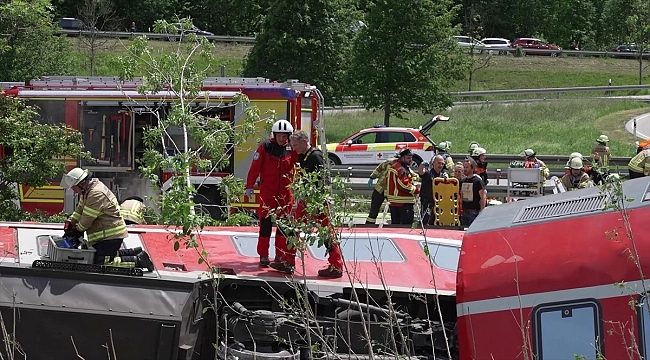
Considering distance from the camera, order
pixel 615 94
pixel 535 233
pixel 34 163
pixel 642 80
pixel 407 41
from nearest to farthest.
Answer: pixel 535 233 → pixel 34 163 → pixel 407 41 → pixel 615 94 → pixel 642 80

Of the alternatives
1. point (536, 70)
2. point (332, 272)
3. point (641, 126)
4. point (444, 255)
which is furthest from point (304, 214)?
point (536, 70)

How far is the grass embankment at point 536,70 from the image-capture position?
48.7m

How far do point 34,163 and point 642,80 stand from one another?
43.0 metres

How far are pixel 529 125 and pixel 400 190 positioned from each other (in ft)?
82.6

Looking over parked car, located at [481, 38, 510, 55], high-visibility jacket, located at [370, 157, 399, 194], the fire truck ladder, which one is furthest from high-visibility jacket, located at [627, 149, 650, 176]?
parked car, located at [481, 38, 510, 55]

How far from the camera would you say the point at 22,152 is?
1303 centimetres

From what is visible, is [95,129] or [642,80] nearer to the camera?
[95,129]

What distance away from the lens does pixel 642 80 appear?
50625 millimetres

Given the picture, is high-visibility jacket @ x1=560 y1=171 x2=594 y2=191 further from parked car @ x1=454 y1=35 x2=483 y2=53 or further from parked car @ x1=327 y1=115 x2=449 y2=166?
parked car @ x1=454 y1=35 x2=483 y2=53

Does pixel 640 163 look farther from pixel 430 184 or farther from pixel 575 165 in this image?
pixel 430 184

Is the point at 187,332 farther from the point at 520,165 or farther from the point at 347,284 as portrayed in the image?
the point at 520,165

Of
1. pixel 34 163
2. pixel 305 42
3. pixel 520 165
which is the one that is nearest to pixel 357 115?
pixel 305 42

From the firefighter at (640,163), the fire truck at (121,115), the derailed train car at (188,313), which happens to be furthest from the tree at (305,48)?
the derailed train car at (188,313)

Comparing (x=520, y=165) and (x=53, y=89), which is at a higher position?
(x=53, y=89)
